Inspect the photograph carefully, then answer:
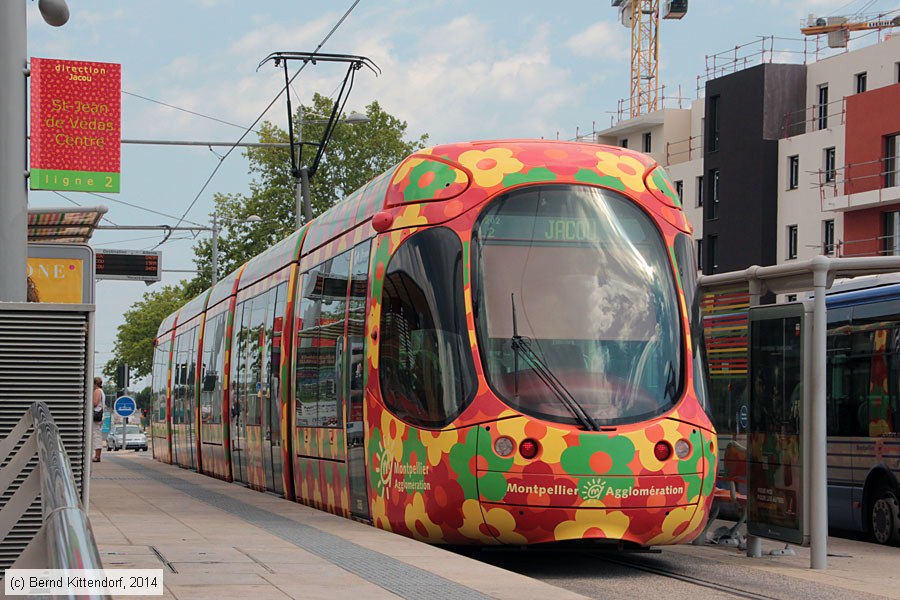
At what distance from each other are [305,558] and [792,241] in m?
54.5

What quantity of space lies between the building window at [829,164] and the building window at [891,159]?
596 cm

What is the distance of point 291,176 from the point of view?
75438mm

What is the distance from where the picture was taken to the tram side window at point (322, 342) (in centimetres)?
1456

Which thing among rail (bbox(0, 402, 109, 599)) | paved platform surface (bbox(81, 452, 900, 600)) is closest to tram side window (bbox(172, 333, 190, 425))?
paved platform surface (bbox(81, 452, 900, 600))

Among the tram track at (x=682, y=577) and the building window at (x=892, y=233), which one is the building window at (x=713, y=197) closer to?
the building window at (x=892, y=233)

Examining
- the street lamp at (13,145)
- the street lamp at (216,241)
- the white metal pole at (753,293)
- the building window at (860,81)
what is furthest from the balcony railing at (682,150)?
the street lamp at (13,145)

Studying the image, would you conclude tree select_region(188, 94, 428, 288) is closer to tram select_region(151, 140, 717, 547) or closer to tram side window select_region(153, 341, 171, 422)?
tram side window select_region(153, 341, 171, 422)

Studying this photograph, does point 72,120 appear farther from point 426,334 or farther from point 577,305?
point 577,305

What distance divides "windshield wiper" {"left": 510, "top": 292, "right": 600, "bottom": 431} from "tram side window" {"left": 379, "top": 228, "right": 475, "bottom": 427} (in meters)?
0.35

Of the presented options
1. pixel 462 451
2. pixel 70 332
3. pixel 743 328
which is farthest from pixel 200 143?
pixel 70 332

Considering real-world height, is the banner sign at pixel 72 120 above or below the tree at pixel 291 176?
below

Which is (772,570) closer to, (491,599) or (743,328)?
(743,328)

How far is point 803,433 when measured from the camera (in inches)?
507

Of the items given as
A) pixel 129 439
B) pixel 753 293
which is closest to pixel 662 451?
pixel 753 293
